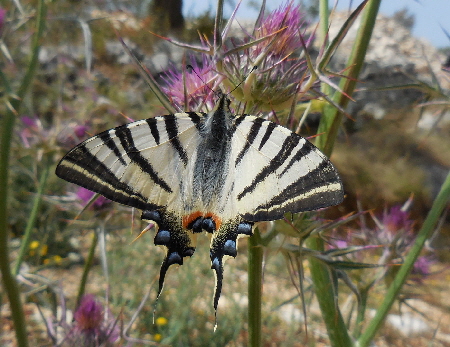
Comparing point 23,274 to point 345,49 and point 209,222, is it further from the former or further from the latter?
point 345,49

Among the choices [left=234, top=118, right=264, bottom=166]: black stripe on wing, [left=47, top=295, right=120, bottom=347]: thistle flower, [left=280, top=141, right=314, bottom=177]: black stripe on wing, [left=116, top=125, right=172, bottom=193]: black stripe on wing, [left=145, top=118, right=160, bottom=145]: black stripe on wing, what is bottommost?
[left=47, top=295, right=120, bottom=347]: thistle flower

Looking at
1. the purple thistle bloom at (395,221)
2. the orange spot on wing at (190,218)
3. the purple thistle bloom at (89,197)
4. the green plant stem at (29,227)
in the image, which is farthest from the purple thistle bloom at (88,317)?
the purple thistle bloom at (395,221)

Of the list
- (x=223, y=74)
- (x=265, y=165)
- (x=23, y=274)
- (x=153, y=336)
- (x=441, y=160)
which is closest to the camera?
(x=223, y=74)

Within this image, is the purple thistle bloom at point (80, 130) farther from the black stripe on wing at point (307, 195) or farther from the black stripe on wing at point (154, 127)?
the black stripe on wing at point (307, 195)

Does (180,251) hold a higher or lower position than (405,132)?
lower

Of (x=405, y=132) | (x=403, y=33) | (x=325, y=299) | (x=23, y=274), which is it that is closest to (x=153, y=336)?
(x=23, y=274)

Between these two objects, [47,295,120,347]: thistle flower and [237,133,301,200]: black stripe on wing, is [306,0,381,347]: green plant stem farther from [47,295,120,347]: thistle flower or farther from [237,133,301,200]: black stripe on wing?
[47,295,120,347]: thistle flower

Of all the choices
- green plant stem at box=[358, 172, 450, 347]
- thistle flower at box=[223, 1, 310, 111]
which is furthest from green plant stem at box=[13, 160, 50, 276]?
green plant stem at box=[358, 172, 450, 347]
